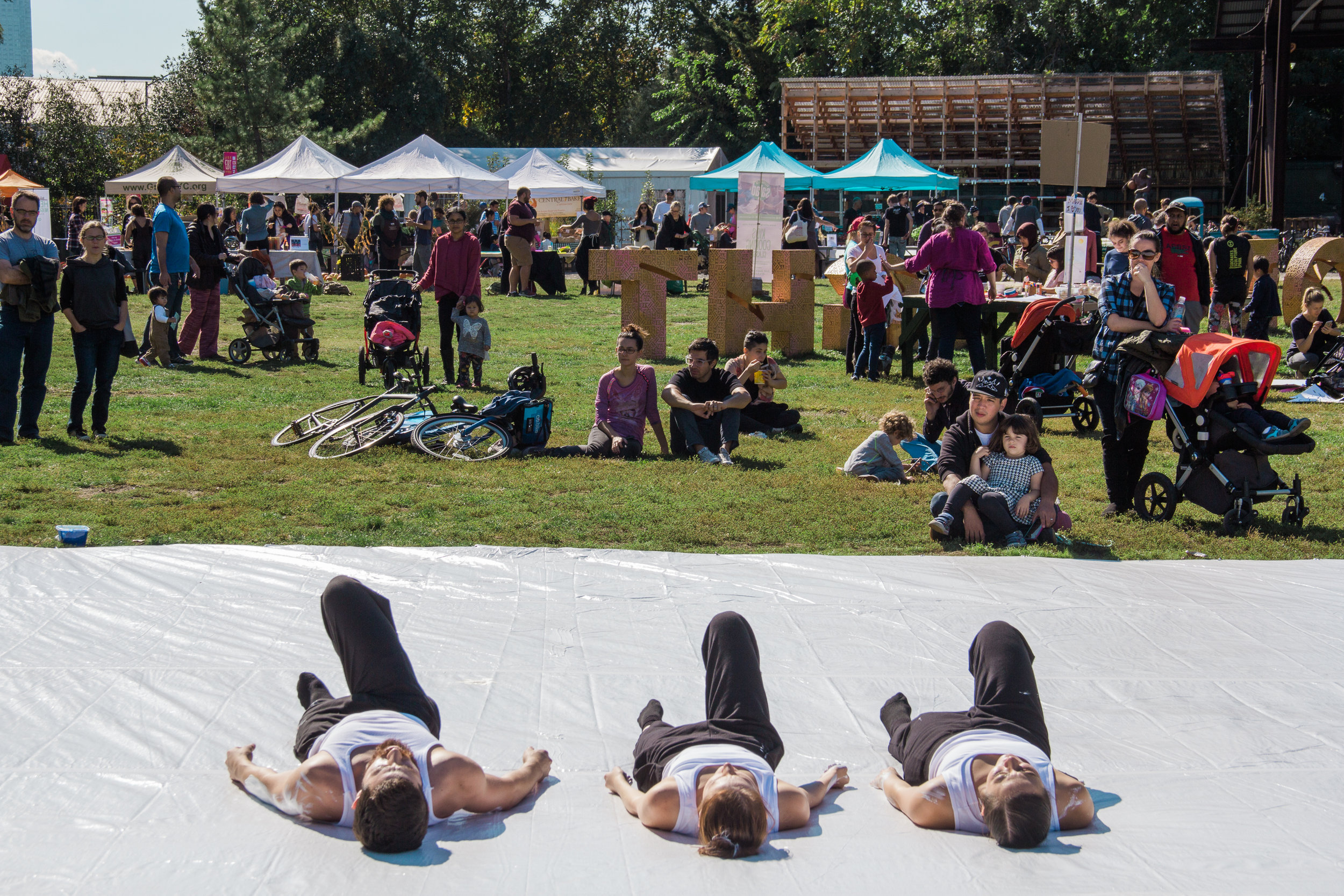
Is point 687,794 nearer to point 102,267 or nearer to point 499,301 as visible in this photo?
point 102,267

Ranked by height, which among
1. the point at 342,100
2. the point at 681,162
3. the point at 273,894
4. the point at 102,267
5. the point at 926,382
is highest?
the point at 342,100

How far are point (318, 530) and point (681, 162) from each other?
31703mm

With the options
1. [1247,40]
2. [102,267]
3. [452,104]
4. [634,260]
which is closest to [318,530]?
[102,267]

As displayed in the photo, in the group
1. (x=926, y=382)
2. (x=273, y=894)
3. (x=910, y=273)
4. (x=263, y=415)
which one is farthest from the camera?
(x=910, y=273)

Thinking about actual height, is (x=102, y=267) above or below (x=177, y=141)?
below

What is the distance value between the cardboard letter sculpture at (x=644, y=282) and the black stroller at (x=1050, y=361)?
4.37 m

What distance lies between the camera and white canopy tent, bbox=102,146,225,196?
28094mm

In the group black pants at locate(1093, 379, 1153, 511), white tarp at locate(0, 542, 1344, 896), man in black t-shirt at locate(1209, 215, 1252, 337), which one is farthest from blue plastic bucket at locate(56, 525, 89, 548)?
man in black t-shirt at locate(1209, 215, 1252, 337)

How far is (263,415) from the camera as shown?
1034 cm

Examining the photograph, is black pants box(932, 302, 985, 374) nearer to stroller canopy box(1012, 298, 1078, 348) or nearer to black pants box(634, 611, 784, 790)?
stroller canopy box(1012, 298, 1078, 348)

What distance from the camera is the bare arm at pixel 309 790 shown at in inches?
135

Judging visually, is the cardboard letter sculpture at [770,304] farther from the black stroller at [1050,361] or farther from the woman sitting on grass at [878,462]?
the woman sitting on grass at [878,462]

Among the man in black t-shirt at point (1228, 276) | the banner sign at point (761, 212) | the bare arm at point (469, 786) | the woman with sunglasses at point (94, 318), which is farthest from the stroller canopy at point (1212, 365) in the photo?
the banner sign at point (761, 212)

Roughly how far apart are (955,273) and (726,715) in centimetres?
801
